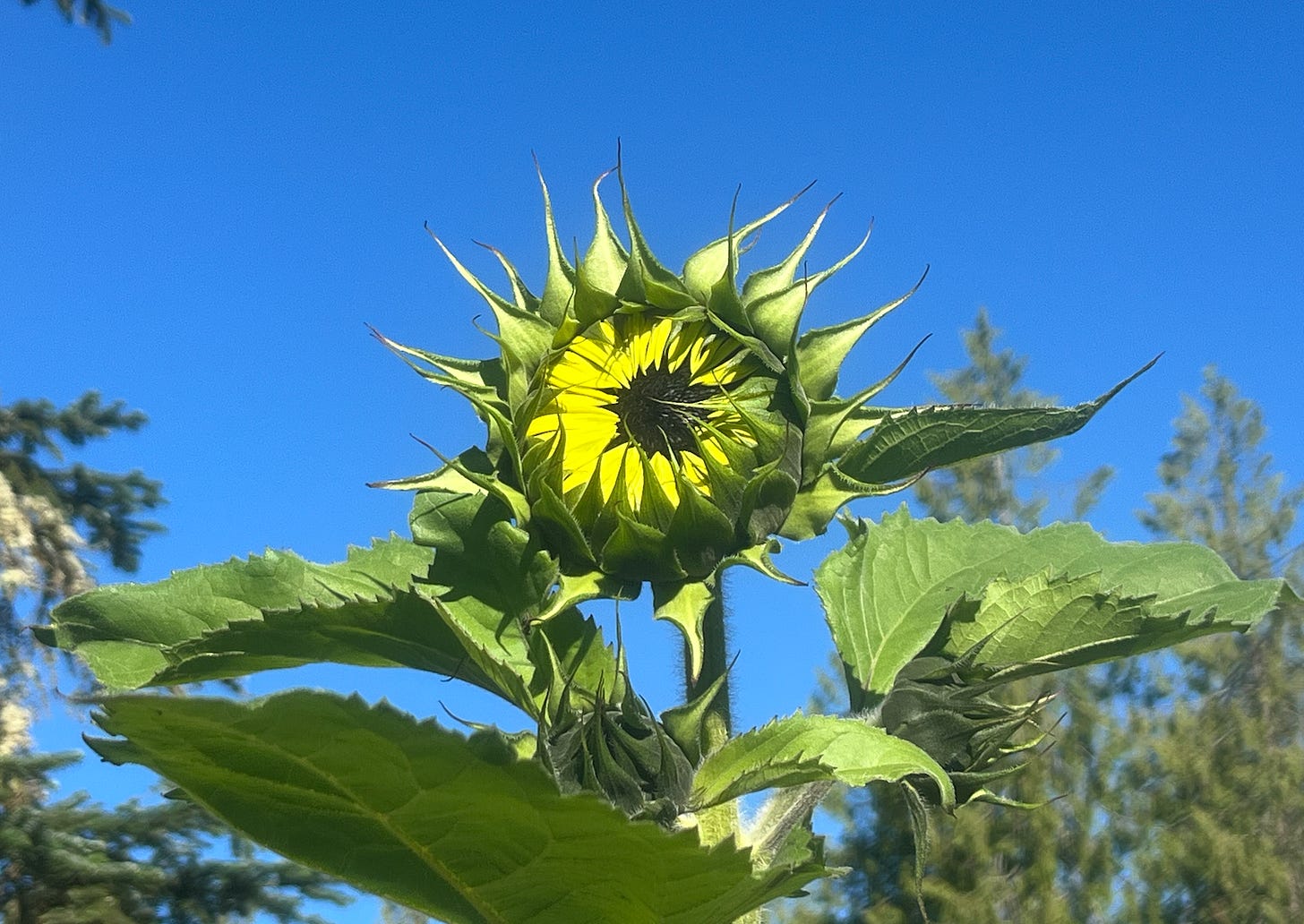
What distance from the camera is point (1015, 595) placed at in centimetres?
178

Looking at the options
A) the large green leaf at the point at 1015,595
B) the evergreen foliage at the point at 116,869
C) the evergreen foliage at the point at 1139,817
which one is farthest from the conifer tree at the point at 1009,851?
the large green leaf at the point at 1015,595

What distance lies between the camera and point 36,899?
985 cm

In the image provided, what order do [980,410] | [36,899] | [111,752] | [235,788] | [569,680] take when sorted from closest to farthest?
[235,788], [111,752], [569,680], [980,410], [36,899]

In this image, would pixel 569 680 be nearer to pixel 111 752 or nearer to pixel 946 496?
pixel 111 752

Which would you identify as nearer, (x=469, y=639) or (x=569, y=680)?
(x=469, y=639)

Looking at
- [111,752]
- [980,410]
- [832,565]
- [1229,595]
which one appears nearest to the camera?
[111,752]

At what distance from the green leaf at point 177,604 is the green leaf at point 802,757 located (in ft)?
1.63

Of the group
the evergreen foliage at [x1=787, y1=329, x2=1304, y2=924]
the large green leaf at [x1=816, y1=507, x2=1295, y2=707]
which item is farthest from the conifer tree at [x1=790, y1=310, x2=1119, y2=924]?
the large green leaf at [x1=816, y1=507, x2=1295, y2=707]

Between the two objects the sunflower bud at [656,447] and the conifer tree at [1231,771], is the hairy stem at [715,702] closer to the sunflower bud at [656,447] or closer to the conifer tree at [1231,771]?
the sunflower bud at [656,447]

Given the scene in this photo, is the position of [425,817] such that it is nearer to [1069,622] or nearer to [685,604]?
[685,604]

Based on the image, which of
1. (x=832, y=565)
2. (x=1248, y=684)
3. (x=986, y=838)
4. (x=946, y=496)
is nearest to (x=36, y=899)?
(x=832, y=565)

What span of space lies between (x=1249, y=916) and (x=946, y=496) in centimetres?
1032

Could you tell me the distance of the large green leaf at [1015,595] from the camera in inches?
68.9

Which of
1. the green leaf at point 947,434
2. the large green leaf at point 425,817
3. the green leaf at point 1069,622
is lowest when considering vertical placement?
the large green leaf at point 425,817
